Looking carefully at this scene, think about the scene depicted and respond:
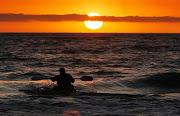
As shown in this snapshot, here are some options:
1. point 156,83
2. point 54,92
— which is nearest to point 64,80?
point 54,92

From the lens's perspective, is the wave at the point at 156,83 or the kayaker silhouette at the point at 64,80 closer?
the kayaker silhouette at the point at 64,80

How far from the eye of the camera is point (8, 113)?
13.4 meters

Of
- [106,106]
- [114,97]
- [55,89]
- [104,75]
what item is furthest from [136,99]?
[104,75]

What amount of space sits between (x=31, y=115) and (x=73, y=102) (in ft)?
10.4

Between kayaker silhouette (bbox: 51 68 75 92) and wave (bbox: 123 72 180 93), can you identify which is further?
wave (bbox: 123 72 180 93)

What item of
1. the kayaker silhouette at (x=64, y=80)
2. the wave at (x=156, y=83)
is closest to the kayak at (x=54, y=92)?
the kayaker silhouette at (x=64, y=80)

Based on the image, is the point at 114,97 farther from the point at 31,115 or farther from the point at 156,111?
the point at 31,115

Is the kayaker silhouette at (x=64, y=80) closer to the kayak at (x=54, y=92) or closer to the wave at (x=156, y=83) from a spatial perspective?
the kayak at (x=54, y=92)

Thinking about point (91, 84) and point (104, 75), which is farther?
point (104, 75)

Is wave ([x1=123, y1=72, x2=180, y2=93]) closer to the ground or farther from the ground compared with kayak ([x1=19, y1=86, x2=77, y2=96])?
farther from the ground

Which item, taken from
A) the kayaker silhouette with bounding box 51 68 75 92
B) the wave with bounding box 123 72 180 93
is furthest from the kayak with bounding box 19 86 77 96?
the wave with bounding box 123 72 180 93

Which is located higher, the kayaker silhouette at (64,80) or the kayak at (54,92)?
the kayaker silhouette at (64,80)

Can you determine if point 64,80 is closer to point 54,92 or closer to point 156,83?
point 54,92

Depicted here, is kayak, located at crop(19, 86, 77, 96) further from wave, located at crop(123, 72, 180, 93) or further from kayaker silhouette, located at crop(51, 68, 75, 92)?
wave, located at crop(123, 72, 180, 93)
